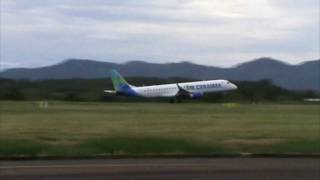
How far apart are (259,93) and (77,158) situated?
93.9 metres

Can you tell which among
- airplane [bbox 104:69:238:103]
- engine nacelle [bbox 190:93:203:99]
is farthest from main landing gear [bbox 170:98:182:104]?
engine nacelle [bbox 190:93:203:99]

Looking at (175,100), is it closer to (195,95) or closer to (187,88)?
(187,88)

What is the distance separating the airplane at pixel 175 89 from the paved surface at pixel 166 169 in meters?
72.7

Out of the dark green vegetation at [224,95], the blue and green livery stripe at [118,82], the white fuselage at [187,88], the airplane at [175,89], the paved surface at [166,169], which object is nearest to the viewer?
the paved surface at [166,169]

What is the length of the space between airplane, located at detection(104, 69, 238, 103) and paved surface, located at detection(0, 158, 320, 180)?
7268 cm

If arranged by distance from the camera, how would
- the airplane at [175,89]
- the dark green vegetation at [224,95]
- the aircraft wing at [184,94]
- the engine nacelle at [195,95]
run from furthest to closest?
the dark green vegetation at [224,95], the engine nacelle at [195,95], the airplane at [175,89], the aircraft wing at [184,94]

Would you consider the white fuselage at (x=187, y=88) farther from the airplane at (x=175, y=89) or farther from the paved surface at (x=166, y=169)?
the paved surface at (x=166, y=169)

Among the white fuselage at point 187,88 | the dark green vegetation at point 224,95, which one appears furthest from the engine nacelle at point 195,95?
the dark green vegetation at point 224,95

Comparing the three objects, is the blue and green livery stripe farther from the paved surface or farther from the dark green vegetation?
the paved surface

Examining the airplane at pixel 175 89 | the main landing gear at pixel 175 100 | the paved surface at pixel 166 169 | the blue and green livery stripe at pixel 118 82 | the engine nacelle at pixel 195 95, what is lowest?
the paved surface at pixel 166 169

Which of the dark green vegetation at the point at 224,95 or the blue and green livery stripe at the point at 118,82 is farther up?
the blue and green livery stripe at the point at 118,82

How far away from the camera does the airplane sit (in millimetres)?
95625

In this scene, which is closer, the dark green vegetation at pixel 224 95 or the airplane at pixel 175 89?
the airplane at pixel 175 89

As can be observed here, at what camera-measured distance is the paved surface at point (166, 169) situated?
16.1 meters
